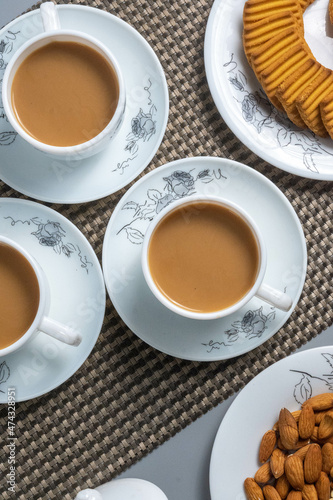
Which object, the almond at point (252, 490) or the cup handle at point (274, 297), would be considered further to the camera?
the almond at point (252, 490)

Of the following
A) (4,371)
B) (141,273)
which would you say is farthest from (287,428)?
(4,371)

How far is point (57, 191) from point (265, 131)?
37 centimetres

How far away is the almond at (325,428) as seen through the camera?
3.37 ft

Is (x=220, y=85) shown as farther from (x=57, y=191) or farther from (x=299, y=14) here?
(x=57, y=191)

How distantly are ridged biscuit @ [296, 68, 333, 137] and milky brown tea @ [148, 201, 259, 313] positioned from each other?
0.77ft

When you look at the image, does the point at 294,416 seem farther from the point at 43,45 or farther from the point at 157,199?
the point at 43,45

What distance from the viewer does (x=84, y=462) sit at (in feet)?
3.52

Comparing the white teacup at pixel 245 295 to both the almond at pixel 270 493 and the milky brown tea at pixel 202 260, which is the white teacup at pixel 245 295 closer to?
the milky brown tea at pixel 202 260

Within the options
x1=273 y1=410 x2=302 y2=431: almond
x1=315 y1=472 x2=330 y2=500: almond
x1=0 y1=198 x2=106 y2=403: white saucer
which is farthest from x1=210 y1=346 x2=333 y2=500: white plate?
x1=0 y1=198 x2=106 y2=403: white saucer

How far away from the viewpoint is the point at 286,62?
101cm

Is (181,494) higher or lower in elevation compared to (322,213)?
lower

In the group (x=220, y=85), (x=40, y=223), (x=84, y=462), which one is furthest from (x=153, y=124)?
(x=84, y=462)

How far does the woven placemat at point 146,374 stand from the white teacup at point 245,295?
0.56 ft

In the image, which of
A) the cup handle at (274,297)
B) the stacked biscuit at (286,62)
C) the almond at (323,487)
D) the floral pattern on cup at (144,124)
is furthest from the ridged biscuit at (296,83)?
the almond at (323,487)
